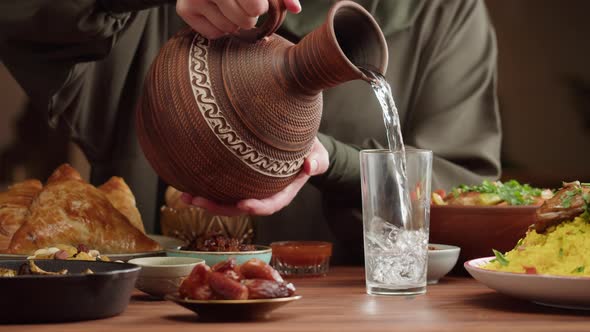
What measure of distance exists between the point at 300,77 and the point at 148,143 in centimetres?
33

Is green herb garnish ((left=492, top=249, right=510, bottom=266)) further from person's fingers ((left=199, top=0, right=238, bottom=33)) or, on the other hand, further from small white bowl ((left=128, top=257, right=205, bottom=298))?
person's fingers ((left=199, top=0, right=238, bottom=33))

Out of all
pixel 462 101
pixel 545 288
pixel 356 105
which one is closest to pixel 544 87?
pixel 462 101

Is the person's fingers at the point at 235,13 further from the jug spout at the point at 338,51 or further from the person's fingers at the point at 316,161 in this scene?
the person's fingers at the point at 316,161

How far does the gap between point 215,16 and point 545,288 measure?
71 centimetres

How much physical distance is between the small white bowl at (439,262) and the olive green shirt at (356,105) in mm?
712

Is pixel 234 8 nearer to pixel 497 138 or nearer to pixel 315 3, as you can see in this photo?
pixel 315 3

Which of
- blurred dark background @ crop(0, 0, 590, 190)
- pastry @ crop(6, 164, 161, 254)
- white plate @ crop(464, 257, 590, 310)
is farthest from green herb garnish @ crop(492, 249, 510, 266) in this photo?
blurred dark background @ crop(0, 0, 590, 190)

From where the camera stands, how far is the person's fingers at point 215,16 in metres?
1.47

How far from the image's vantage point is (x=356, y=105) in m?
2.61

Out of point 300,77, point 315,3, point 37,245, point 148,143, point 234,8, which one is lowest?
point 37,245

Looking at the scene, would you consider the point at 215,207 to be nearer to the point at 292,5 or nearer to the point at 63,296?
the point at 292,5

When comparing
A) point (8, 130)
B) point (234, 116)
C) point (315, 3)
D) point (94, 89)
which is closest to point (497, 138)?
point (315, 3)

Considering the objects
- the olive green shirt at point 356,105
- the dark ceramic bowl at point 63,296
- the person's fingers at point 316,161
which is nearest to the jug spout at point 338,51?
the person's fingers at point 316,161

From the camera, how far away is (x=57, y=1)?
6.36 feet
